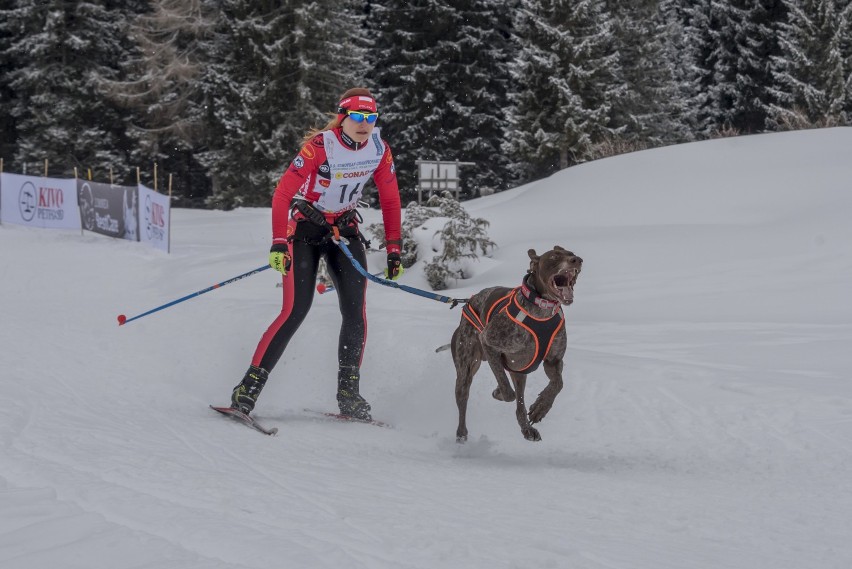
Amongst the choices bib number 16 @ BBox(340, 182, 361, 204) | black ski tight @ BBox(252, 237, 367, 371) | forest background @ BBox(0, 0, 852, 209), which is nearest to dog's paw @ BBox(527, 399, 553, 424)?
black ski tight @ BBox(252, 237, 367, 371)

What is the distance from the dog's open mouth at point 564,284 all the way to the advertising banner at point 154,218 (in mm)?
13393

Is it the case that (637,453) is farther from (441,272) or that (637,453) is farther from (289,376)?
(441,272)

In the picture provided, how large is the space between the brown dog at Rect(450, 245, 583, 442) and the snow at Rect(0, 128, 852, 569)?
0.32m

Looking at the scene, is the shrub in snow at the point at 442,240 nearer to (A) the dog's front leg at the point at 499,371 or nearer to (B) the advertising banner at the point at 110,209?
(A) the dog's front leg at the point at 499,371

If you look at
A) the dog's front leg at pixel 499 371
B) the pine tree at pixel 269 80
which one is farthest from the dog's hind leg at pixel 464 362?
the pine tree at pixel 269 80

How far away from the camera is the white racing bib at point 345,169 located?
528 centimetres

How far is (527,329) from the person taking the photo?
→ 15.1 ft

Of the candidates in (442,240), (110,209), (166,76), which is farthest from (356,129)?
(166,76)

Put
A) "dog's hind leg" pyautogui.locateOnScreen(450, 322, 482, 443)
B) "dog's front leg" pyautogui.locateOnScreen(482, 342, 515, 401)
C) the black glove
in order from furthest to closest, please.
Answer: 1. the black glove
2. "dog's hind leg" pyautogui.locateOnScreen(450, 322, 482, 443)
3. "dog's front leg" pyautogui.locateOnScreen(482, 342, 515, 401)

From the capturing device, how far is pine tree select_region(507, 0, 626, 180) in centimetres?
2670

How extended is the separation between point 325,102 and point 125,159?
Answer: 37.1 feet

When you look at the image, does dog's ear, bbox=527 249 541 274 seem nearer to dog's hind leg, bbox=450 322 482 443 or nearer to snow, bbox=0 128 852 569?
dog's hind leg, bbox=450 322 482 443

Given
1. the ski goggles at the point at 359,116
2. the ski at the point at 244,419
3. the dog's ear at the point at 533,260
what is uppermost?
the ski goggles at the point at 359,116

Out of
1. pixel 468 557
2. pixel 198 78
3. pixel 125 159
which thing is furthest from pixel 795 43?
pixel 468 557
